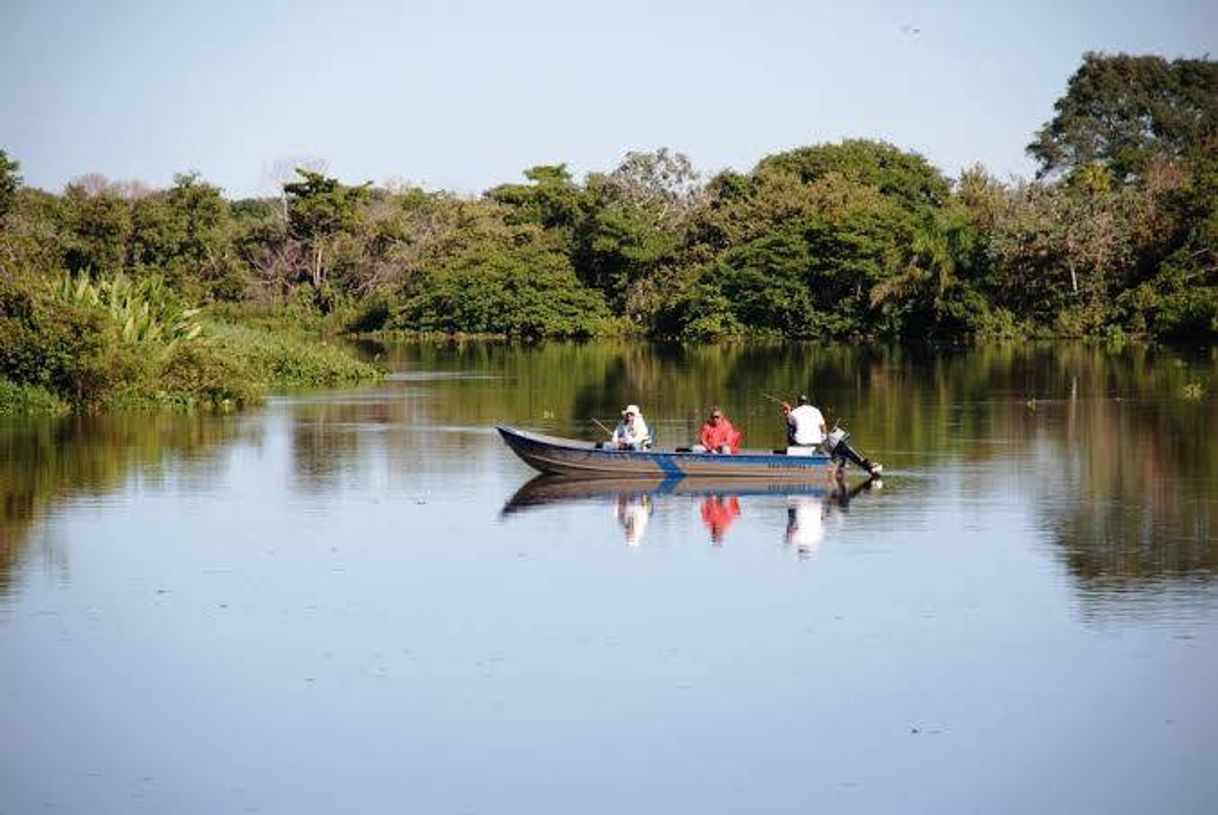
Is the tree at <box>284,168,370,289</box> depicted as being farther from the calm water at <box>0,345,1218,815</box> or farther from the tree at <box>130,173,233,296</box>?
the calm water at <box>0,345,1218,815</box>

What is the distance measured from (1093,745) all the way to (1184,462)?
1698 cm

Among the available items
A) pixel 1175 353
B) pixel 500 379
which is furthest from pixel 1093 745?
pixel 1175 353

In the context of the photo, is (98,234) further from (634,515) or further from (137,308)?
(634,515)

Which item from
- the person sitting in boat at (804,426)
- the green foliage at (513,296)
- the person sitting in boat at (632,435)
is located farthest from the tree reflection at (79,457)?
the green foliage at (513,296)

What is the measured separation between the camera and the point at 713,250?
85.7 m

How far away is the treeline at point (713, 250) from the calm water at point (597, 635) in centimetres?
3735

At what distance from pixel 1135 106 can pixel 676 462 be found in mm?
94849

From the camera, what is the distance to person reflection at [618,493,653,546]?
23312 millimetres

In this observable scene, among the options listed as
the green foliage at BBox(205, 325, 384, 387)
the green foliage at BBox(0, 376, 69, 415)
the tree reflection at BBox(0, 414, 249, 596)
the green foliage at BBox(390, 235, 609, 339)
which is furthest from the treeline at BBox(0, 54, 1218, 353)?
the tree reflection at BBox(0, 414, 249, 596)

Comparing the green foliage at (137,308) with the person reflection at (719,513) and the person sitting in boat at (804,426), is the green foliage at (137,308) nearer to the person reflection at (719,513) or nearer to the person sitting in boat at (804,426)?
the person sitting in boat at (804,426)

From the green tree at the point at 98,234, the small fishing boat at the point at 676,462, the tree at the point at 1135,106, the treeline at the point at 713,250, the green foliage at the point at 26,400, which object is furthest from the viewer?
the tree at the point at 1135,106

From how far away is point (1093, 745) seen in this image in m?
14.1

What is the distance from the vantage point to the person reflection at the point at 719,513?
2350 cm

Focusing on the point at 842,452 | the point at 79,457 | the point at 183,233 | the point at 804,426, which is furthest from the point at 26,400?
the point at 183,233
